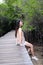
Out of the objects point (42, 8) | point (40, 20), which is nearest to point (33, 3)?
point (42, 8)

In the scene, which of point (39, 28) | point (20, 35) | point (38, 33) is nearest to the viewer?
point (20, 35)

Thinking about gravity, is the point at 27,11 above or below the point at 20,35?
above

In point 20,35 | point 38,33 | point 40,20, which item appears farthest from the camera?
point 38,33

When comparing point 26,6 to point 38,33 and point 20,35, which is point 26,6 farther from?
point 20,35

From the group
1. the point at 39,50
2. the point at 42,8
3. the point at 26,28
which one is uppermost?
the point at 42,8

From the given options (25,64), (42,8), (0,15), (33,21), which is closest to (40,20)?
(33,21)

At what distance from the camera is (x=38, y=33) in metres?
20.8

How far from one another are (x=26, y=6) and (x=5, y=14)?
923cm

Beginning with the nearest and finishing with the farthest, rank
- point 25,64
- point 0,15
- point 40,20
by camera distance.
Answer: point 25,64 < point 40,20 < point 0,15

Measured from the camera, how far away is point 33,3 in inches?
647

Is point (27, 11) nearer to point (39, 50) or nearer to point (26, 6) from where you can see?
point (26, 6)

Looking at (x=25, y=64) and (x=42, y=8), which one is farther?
(x=42, y=8)

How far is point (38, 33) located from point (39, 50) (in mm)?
2530

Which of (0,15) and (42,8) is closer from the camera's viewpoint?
(42,8)
